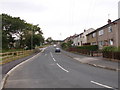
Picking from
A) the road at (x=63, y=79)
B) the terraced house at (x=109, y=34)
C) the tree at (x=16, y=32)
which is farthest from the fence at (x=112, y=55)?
the tree at (x=16, y=32)

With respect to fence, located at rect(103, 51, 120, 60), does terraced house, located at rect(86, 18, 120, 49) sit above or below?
above

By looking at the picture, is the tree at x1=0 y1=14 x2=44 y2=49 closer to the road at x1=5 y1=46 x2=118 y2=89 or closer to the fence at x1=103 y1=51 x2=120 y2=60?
the fence at x1=103 y1=51 x2=120 y2=60

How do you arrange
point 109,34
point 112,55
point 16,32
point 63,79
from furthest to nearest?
point 16,32
point 109,34
point 112,55
point 63,79

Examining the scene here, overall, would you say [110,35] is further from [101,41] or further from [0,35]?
[0,35]

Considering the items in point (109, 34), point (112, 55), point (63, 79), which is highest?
point (109, 34)

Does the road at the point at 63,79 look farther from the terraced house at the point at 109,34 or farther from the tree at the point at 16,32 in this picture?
the tree at the point at 16,32

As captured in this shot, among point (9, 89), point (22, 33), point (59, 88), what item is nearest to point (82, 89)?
point (59, 88)

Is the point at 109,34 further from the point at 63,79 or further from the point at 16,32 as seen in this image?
the point at 16,32

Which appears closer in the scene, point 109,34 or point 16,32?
point 109,34

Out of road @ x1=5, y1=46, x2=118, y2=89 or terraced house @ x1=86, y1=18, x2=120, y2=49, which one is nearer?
road @ x1=5, y1=46, x2=118, y2=89

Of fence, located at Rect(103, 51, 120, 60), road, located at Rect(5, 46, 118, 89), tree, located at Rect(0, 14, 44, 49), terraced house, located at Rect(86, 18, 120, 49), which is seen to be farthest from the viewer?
tree, located at Rect(0, 14, 44, 49)

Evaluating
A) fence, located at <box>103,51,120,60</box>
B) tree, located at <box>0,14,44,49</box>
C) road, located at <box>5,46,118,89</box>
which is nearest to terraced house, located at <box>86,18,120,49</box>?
fence, located at <box>103,51,120,60</box>

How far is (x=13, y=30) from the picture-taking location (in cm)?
6519

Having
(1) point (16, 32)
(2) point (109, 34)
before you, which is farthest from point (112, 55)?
(1) point (16, 32)
